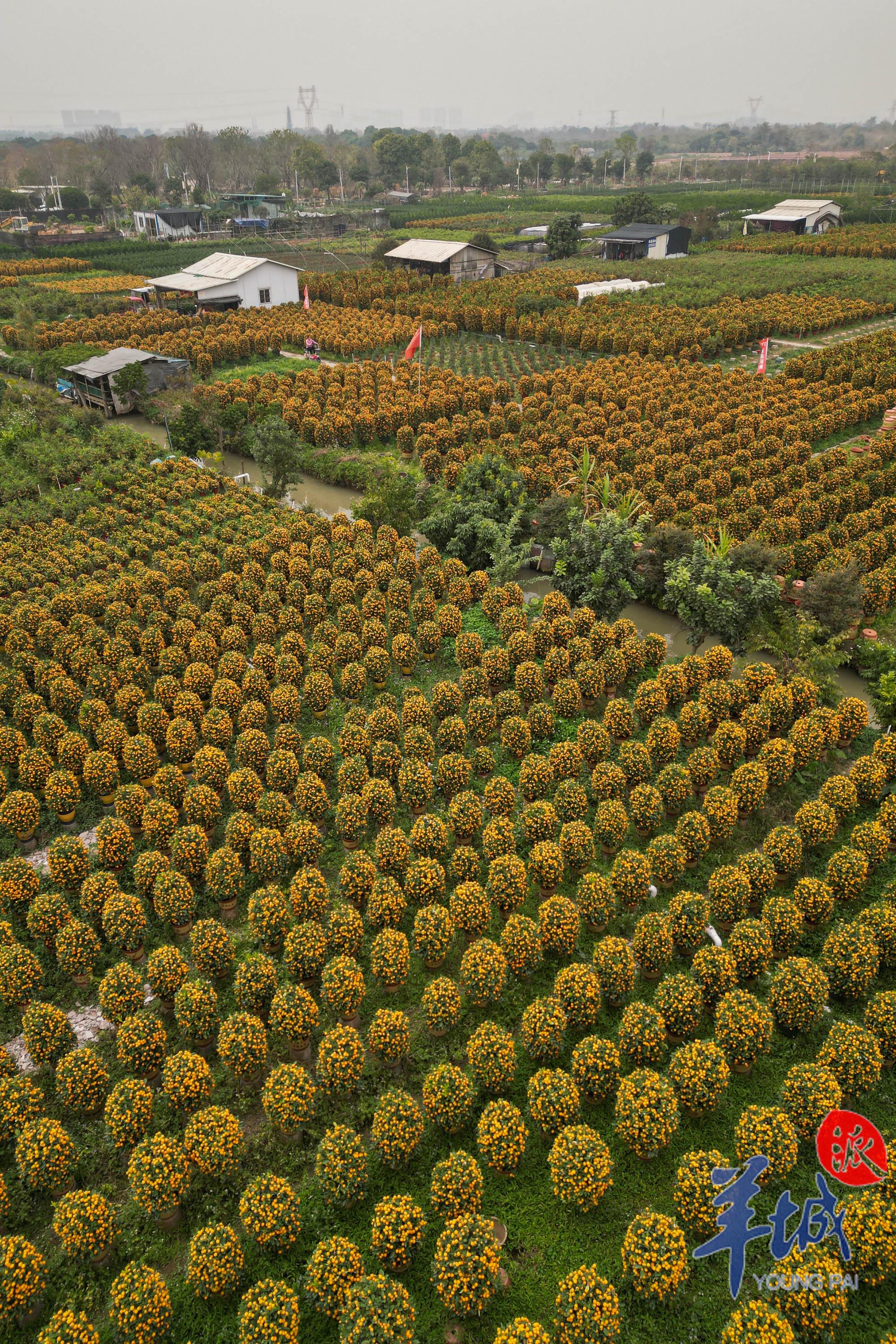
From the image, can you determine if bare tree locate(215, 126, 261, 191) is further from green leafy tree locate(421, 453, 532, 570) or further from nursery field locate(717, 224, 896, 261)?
green leafy tree locate(421, 453, 532, 570)

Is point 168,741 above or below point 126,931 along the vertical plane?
above

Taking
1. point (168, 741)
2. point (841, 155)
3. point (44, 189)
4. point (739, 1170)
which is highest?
point (841, 155)

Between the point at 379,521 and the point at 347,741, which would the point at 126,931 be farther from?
the point at 379,521

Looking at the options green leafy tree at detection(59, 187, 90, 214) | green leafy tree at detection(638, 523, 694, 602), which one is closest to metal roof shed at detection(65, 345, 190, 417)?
green leafy tree at detection(638, 523, 694, 602)

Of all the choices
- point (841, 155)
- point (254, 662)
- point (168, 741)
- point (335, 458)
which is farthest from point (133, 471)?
point (841, 155)

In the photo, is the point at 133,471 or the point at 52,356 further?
the point at 52,356

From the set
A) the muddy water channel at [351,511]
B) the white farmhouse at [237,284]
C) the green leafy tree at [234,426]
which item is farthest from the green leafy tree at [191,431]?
the white farmhouse at [237,284]

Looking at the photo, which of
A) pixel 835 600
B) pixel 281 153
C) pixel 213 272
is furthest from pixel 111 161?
pixel 835 600
